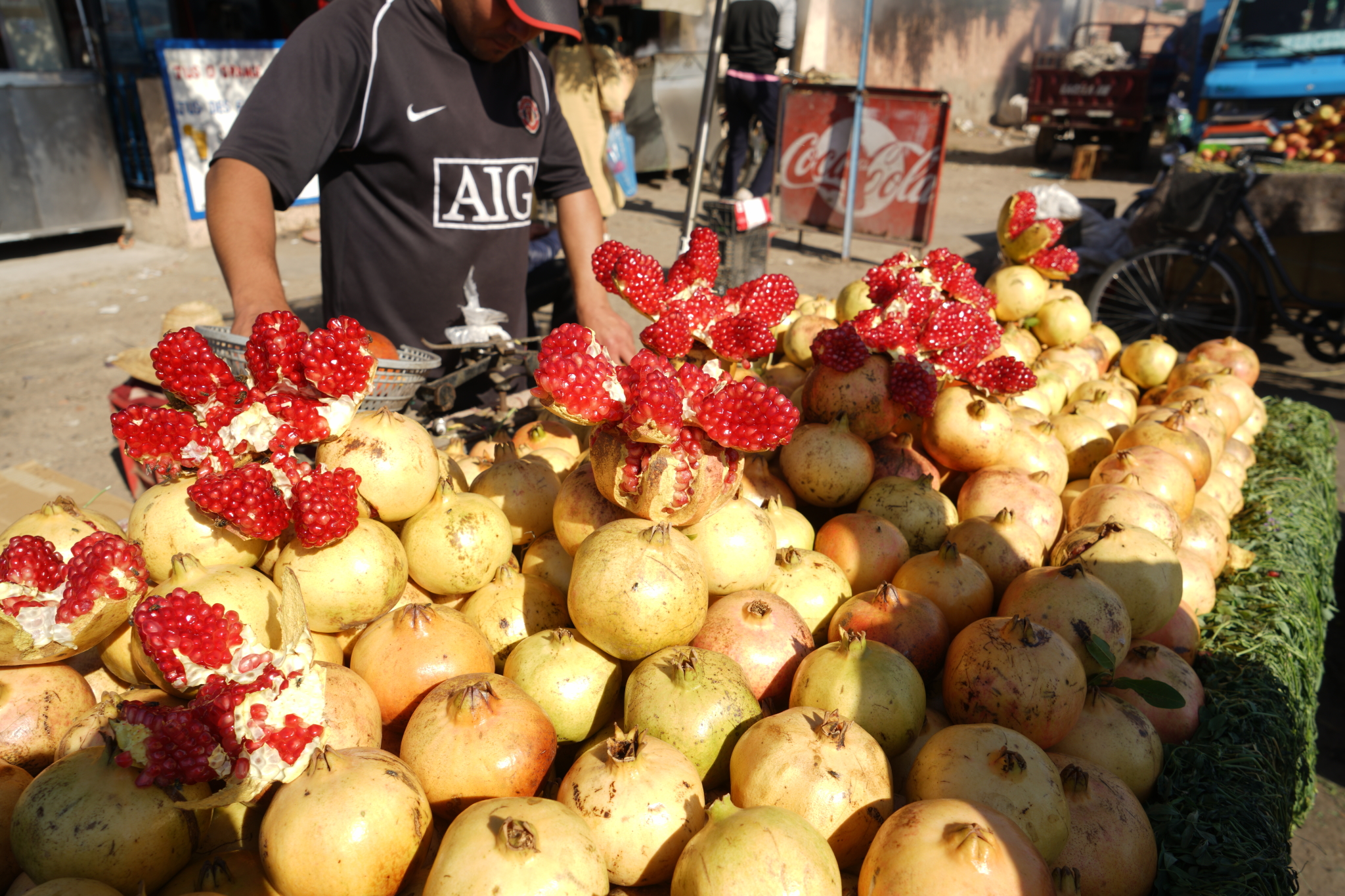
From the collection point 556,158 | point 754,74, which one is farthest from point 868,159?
point 556,158

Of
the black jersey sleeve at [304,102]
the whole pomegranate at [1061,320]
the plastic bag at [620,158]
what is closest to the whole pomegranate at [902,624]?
the whole pomegranate at [1061,320]

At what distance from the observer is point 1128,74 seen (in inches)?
619

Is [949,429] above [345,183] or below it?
below

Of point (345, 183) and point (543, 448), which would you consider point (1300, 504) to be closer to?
point (543, 448)

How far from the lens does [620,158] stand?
10023mm

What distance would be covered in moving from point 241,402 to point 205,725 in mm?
719

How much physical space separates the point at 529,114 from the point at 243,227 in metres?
1.38

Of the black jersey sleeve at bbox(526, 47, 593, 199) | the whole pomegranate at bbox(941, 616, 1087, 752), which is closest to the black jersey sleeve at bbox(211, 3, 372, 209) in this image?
the black jersey sleeve at bbox(526, 47, 593, 199)

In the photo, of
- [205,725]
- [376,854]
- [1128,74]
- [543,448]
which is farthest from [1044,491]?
[1128,74]

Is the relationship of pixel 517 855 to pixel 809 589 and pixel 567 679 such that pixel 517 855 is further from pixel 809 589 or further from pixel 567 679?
pixel 809 589

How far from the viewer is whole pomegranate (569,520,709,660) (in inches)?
61.9

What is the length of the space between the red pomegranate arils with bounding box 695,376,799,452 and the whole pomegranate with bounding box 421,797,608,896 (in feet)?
2.52

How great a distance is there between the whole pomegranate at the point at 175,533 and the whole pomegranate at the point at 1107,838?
5.87 ft

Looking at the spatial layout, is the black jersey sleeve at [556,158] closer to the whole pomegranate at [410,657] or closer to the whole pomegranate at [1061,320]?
the whole pomegranate at [1061,320]
